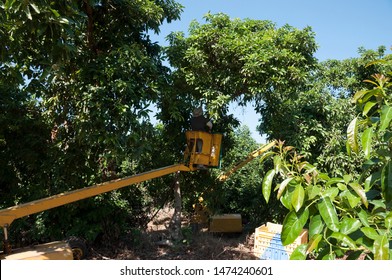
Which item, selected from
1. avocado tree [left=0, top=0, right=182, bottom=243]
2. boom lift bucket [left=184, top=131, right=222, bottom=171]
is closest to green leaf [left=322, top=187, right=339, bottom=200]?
avocado tree [left=0, top=0, right=182, bottom=243]

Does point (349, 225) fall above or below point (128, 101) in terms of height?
below

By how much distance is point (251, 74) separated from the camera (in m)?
5.91

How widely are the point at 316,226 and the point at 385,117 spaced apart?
1.55 ft

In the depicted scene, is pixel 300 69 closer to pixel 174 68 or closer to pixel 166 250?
pixel 174 68

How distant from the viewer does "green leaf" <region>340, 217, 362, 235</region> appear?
1197 millimetres

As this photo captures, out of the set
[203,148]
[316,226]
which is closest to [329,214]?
[316,226]

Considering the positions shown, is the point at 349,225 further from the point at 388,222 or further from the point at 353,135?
the point at 353,135

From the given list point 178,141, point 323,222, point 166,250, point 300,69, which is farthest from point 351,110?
point 323,222

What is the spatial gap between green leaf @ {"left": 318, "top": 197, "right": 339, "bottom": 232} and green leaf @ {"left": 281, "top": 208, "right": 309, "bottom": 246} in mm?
70

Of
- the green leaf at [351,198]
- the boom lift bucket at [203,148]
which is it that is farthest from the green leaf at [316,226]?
the boom lift bucket at [203,148]

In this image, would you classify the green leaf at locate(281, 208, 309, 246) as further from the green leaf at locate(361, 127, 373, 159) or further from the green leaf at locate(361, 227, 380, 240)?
the green leaf at locate(361, 127, 373, 159)

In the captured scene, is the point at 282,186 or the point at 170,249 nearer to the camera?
the point at 282,186

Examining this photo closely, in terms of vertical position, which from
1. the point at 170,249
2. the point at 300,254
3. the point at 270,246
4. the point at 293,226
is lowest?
the point at 170,249

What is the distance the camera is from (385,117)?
1.21 meters
